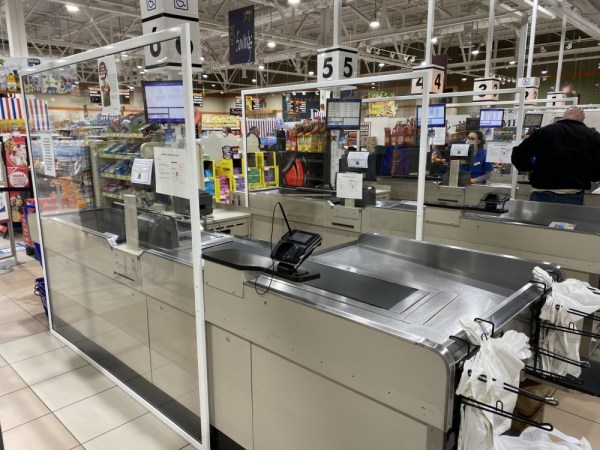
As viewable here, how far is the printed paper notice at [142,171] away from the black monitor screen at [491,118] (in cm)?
503

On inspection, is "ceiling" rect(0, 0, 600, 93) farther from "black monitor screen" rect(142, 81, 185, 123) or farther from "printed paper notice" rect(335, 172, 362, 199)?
"black monitor screen" rect(142, 81, 185, 123)

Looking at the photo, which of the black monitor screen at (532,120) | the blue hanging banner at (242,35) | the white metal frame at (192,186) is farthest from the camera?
the black monitor screen at (532,120)

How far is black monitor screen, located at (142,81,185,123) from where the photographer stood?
7.04ft

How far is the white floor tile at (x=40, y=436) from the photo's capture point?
2.63 metres

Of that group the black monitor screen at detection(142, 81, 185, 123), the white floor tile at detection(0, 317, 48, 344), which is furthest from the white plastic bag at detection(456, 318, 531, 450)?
the white floor tile at detection(0, 317, 48, 344)

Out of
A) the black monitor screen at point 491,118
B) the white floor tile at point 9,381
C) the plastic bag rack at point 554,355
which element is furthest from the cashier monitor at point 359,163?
the white floor tile at point 9,381

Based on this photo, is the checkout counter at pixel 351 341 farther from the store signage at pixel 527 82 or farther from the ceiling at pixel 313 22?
the ceiling at pixel 313 22

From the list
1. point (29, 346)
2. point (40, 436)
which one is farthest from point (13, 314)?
point (40, 436)

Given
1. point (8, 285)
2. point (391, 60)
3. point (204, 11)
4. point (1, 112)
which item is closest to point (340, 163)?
point (8, 285)

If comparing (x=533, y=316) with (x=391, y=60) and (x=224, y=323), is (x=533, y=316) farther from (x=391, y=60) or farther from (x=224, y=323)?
(x=391, y=60)

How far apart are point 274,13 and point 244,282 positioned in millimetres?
10875

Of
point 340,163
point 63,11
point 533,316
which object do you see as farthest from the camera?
point 63,11

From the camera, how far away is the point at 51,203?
3670 mm

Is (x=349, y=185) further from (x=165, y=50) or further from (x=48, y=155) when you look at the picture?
(x=48, y=155)
